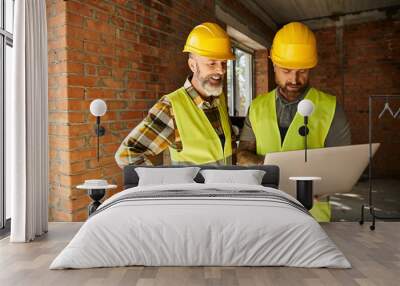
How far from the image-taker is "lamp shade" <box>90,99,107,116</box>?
3418 millimetres

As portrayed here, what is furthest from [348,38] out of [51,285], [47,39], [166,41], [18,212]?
[51,285]

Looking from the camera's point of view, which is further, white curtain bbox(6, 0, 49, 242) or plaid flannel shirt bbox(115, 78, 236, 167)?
plaid flannel shirt bbox(115, 78, 236, 167)

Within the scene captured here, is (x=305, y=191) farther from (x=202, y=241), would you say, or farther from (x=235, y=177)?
(x=202, y=241)

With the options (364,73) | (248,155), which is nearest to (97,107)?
(248,155)

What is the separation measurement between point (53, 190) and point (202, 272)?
5.19 ft

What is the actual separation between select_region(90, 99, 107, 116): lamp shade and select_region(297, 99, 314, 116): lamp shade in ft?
4.80

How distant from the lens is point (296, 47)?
12.8 ft

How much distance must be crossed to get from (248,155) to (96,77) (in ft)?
4.52

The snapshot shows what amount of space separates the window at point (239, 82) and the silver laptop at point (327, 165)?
9.10 feet

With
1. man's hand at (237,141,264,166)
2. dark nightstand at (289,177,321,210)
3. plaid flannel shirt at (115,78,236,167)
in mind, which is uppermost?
plaid flannel shirt at (115,78,236,167)

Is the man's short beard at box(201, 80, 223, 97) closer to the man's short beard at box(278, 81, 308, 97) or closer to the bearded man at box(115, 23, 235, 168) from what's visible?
the bearded man at box(115, 23, 235, 168)

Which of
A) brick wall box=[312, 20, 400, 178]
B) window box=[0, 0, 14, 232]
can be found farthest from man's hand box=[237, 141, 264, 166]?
brick wall box=[312, 20, 400, 178]

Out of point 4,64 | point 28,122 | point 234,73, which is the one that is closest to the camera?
point 28,122

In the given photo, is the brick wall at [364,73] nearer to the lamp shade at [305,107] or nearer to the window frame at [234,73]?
the window frame at [234,73]
